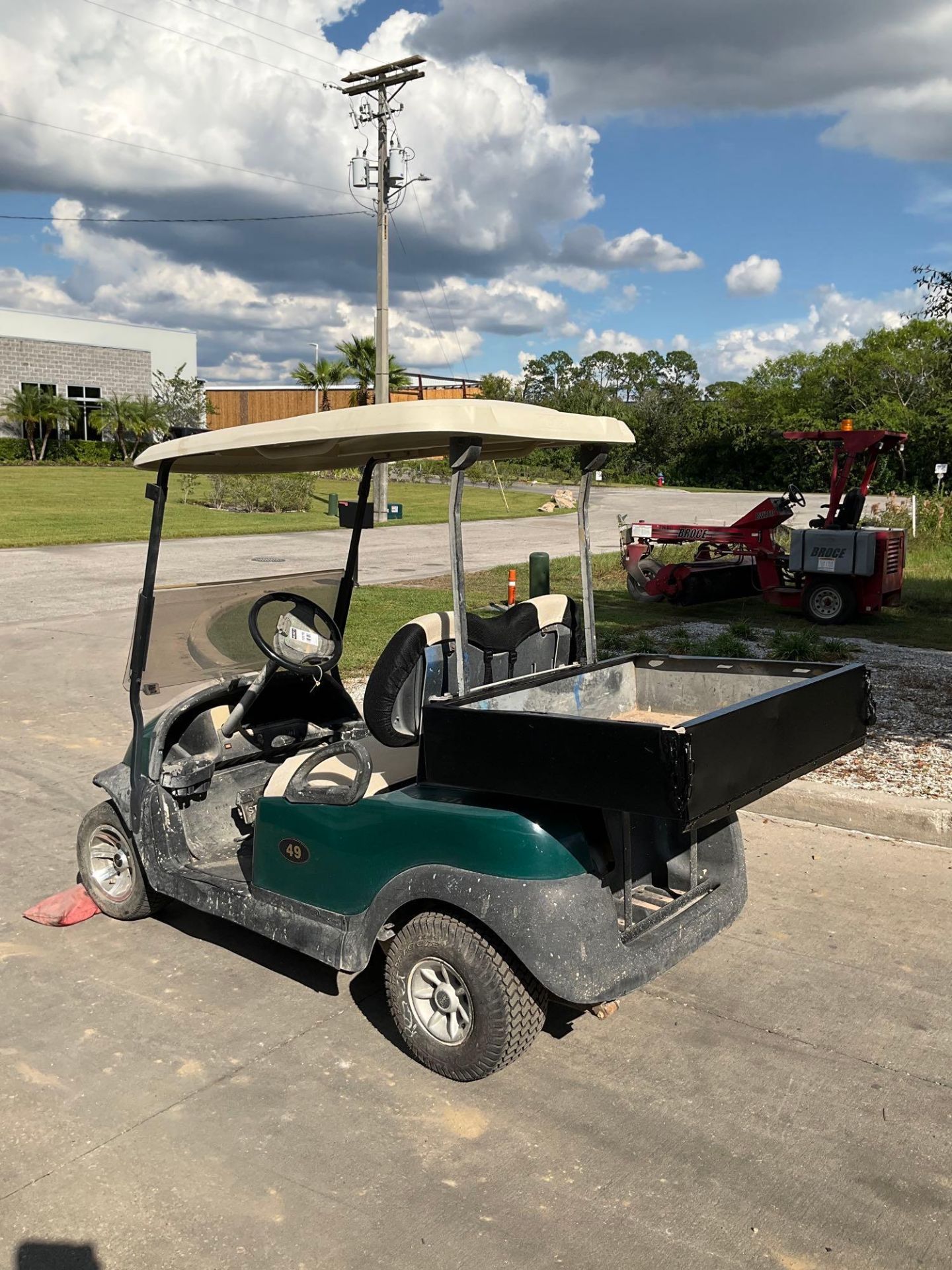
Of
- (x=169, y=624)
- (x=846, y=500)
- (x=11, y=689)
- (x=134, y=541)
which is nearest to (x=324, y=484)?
(x=134, y=541)

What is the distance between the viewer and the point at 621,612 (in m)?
12.8

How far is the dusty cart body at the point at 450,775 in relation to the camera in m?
3.04

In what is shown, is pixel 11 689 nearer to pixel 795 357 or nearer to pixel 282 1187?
pixel 282 1187

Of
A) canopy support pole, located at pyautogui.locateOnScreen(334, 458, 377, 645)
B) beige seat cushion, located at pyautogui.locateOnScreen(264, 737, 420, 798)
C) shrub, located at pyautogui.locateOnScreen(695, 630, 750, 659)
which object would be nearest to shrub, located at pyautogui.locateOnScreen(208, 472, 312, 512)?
shrub, located at pyautogui.locateOnScreen(695, 630, 750, 659)

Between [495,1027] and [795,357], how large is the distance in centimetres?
6895

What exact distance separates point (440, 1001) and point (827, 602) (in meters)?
10.0

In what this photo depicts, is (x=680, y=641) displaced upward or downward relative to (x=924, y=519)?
downward

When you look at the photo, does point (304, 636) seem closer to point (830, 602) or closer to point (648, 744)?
point (648, 744)

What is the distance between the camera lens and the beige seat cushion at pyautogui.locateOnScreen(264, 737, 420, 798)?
370 centimetres

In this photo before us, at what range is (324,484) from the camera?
2948 centimetres

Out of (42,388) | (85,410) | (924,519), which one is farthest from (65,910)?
(85,410)

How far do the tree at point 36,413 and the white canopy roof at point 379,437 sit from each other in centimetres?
4660

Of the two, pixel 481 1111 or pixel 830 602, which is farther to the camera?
pixel 830 602

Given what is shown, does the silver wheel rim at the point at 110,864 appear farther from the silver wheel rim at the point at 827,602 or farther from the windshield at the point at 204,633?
the silver wheel rim at the point at 827,602
